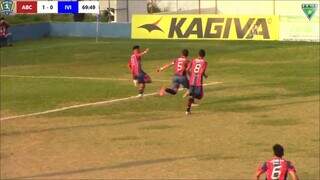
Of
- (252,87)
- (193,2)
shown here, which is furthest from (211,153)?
(193,2)

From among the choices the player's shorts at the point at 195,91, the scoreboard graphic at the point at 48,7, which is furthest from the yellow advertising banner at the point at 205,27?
the scoreboard graphic at the point at 48,7

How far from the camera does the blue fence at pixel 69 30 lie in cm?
5422

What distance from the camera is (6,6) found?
4.29 metres

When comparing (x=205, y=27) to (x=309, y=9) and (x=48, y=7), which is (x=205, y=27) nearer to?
(x=309, y=9)

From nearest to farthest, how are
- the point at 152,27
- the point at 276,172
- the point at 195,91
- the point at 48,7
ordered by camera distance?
the point at 48,7
the point at 276,172
the point at 195,91
the point at 152,27

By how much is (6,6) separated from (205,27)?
4640 centimetres

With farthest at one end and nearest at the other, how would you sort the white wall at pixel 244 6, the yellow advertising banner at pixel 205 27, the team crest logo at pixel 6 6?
the white wall at pixel 244 6 → the yellow advertising banner at pixel 205 27 → the team crest logo at pixel 6 6

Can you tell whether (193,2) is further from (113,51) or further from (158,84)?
(158,84)

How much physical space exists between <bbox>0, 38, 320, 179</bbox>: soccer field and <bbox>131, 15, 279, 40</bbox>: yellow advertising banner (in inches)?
408

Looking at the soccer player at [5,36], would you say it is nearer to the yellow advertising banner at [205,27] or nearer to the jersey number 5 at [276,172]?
the yellow advertising banner at [205,27]

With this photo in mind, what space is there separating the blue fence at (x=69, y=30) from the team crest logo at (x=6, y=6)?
49.7 meters

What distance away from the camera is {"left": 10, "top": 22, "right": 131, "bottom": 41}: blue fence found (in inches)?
2135

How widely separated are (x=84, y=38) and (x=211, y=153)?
4317cm

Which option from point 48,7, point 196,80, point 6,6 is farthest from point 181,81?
point 6,6
